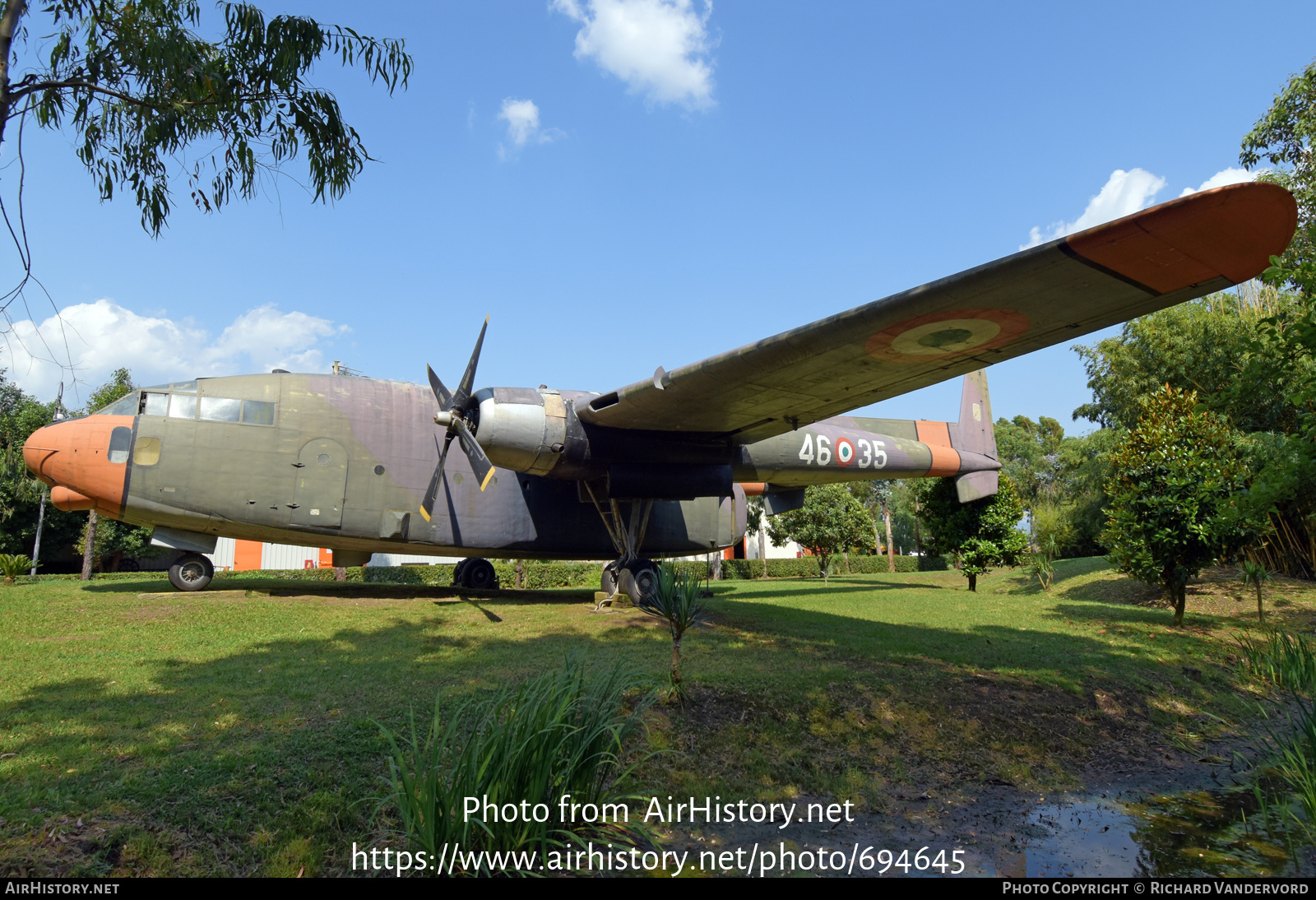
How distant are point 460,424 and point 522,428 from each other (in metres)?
1.46

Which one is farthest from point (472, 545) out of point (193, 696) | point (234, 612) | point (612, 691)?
point (612, 691)

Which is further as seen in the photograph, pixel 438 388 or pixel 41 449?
pixel 438 388

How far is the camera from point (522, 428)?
11641 millimetres

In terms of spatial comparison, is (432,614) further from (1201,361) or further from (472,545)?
(1201,361)

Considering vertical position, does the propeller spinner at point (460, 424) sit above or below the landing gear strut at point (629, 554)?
above

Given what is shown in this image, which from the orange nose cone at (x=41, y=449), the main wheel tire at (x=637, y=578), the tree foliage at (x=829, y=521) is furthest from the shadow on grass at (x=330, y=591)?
the tree foliage at (x=829, y=521)

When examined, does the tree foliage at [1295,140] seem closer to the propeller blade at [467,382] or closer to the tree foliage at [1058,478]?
the tree foliage at [1058,478]

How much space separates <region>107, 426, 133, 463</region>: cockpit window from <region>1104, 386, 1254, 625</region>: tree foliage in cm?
2131

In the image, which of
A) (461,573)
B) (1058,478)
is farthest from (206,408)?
(1058,478)

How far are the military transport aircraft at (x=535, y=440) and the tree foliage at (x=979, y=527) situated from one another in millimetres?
7876

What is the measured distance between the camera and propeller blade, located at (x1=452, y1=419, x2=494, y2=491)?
11.6 m

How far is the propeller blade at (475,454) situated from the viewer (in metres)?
11.6

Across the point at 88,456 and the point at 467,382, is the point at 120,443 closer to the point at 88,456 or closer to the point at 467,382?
the point at 88,456

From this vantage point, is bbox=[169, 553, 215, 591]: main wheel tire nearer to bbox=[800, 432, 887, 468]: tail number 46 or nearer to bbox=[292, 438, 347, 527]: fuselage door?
bbox=[292, 438, 347, 527]: fuselage door
